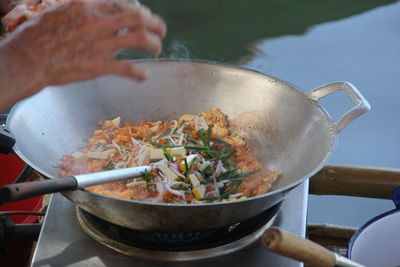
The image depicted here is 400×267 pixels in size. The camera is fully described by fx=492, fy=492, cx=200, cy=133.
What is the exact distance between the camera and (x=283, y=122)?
1.70 m

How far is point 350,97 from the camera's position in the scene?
1.52 metres

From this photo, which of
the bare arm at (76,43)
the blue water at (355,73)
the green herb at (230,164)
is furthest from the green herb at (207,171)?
the blue water at (355,73)

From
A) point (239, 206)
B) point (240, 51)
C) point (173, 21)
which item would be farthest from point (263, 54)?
point (239, 206)

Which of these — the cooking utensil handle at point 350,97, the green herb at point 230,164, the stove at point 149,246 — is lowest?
the stove at point 149,246

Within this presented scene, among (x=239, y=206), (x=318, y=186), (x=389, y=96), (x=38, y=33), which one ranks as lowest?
(x=389, y=96)

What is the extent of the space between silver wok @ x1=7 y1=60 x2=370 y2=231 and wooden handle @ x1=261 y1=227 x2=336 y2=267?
0.56 feet

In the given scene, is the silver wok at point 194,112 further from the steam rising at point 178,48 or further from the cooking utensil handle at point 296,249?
the steam rising at point 178,48

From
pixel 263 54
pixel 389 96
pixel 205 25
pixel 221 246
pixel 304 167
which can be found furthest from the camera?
pixel 205 25

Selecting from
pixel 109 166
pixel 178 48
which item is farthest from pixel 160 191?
pixel 178 48

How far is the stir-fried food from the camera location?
1.43 m

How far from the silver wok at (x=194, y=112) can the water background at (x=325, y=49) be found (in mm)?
1159

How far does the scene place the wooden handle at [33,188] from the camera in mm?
1062

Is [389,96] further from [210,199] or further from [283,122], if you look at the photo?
[210,199]

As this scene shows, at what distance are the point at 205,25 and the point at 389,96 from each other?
166cm
